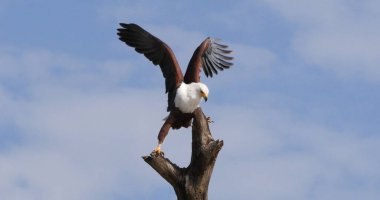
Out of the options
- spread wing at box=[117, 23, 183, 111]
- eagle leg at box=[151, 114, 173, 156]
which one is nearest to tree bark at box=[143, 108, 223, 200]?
eagle leg at box=[151, 114, 173, 156]

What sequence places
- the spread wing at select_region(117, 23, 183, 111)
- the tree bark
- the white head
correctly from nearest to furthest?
1. the white head
2. the tree bark
3. the spread wing at select_region(117, 23, 183, 111)

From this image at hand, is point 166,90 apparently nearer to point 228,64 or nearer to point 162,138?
point 162,138

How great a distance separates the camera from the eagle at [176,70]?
1315cm

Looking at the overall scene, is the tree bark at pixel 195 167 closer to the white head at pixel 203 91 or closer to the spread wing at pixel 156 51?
the white head at pixel 203 91

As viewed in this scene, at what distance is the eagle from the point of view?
43.1ft

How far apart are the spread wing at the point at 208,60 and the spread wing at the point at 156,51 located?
211 millimetres

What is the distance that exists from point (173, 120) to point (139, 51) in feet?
4.47

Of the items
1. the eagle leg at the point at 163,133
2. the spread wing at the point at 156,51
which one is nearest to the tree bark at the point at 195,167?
the eagle leg at the point at 163,133

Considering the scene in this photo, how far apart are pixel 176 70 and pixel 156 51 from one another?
56cm

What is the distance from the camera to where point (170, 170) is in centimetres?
1323

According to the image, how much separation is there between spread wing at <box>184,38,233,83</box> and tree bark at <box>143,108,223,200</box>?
626 mm

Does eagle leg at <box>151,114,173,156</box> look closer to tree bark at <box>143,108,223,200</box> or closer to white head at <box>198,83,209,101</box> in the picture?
tree bark at <box>143,108,223,200</box>

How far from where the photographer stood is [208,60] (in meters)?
14.5

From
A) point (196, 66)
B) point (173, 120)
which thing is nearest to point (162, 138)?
point (173, 120)
